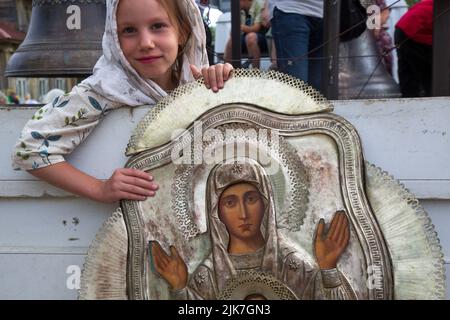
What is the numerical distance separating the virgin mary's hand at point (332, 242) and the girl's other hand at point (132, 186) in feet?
1.12

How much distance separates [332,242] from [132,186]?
1.33 feet

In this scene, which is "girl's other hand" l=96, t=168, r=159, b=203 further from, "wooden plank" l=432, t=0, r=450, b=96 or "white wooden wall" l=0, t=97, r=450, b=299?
"wooden plank" l=432, t=0, r=450, b=96

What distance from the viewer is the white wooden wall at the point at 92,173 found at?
113 centimetres

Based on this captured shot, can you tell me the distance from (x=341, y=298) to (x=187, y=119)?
0.46 meters

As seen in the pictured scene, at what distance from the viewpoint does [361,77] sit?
2457 mm

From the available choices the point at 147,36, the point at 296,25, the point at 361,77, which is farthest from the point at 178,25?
→ the point at 361,77

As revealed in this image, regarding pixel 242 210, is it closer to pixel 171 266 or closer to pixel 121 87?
pixel 171 266

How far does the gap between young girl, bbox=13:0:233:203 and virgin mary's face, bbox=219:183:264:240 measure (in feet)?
0.50

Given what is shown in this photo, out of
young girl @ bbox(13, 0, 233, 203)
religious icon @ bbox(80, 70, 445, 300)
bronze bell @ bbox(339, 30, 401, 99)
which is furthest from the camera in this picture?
bronze bell @ bbox(339, 30, 401, 99)

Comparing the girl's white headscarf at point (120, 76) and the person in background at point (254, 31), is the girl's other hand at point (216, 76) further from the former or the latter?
the person in background at point (254, 31)

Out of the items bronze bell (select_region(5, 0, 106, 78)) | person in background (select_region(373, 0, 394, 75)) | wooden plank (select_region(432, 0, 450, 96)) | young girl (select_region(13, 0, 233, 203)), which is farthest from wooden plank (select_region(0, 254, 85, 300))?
person in background (select_region(373, 0, 394, 75))

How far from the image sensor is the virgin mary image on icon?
1104mm
